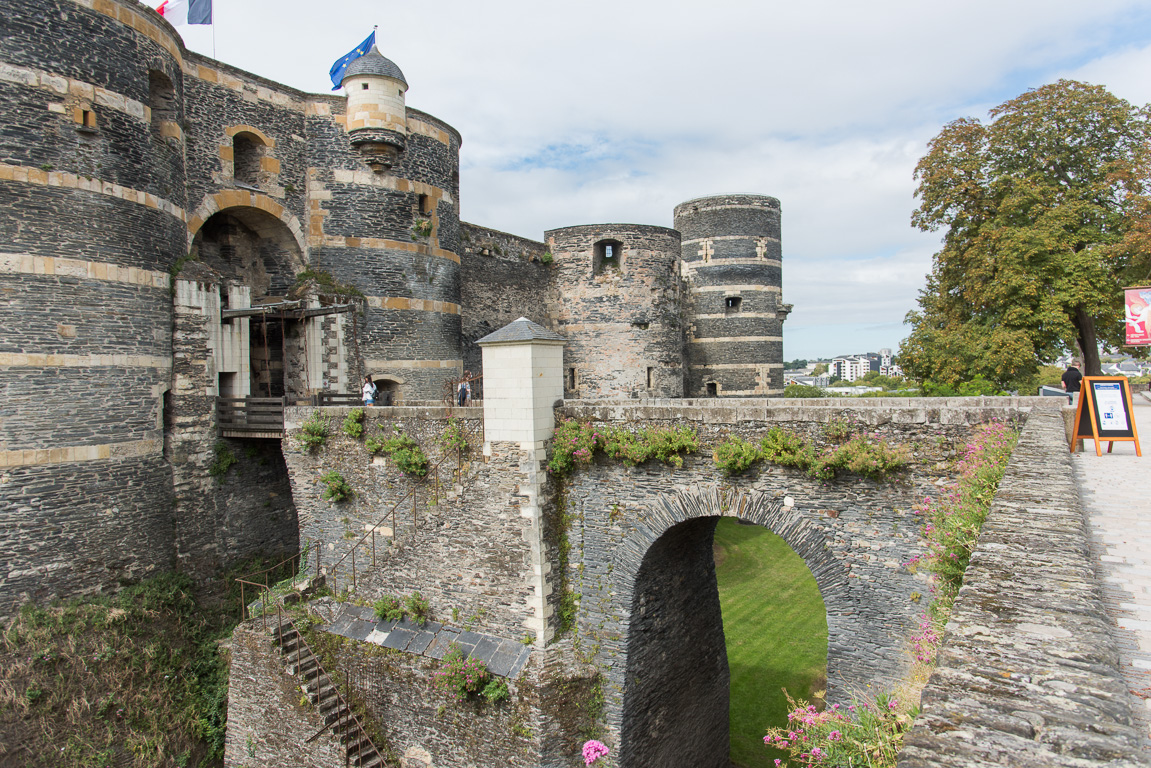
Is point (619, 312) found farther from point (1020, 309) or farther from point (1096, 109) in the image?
point (1096, 109)

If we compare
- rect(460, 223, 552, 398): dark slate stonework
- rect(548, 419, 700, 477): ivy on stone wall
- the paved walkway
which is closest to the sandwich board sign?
the paved walkway

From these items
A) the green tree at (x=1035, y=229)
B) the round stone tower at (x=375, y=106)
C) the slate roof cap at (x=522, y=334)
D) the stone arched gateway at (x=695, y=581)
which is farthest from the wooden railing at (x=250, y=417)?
the green tree at (x=1035, y=229)

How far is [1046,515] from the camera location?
4039 mm

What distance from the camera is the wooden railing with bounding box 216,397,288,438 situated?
13328mm

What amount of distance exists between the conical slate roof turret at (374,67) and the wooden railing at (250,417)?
806 cm

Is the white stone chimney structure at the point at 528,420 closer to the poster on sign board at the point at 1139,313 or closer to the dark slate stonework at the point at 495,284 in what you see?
the poster on sign board at the point at 1139,313

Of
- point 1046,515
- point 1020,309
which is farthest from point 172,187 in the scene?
point 1020,309

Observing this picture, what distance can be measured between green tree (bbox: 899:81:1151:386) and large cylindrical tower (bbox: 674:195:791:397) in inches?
308

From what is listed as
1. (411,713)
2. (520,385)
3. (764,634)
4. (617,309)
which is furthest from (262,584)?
(617,309)

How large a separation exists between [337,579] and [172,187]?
8519 millimetres

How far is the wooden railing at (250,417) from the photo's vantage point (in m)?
13.3

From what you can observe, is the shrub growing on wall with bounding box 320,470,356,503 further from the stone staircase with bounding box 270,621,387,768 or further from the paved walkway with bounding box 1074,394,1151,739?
the paved walkway with bounding box 1074,394,1151,739

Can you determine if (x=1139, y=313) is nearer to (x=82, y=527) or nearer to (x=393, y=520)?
(x=393, y=520)

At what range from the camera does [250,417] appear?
13648mm
